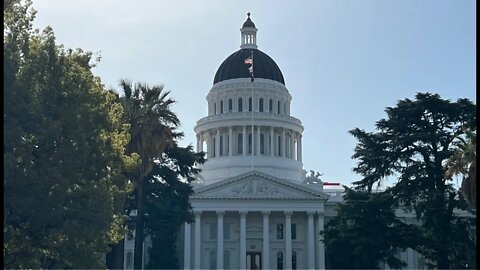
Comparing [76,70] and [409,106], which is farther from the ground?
[409,106]

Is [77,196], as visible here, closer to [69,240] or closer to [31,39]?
[69,240]

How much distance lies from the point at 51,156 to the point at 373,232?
2475 centimetres

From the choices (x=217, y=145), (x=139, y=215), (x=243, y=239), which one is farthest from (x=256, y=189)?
(x=139, y=215)

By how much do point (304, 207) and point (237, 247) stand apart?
7975 mm

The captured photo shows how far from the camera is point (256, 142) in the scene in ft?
278

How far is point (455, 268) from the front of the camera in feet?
135

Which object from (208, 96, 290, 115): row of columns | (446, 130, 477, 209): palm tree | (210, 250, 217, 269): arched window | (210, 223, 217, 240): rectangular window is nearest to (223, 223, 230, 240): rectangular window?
(210, 223, 217, 240): rectangular window

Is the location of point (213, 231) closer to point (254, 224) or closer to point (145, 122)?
point (254, 224)

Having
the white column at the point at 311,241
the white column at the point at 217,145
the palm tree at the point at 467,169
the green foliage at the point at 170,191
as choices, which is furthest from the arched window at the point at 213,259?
the palm tree at the point at 467,169

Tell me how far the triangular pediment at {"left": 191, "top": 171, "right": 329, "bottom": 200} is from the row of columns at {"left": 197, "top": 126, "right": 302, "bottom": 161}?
11439 millimetres

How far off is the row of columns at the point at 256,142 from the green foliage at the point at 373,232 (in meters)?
39.6

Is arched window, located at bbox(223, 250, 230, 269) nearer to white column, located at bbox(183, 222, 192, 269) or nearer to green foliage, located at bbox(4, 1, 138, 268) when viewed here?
white column, located at bbox(183, 222, 192, 269)

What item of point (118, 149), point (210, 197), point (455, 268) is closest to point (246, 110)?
point (210, 197)

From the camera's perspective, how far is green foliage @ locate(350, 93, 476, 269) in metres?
41.3
